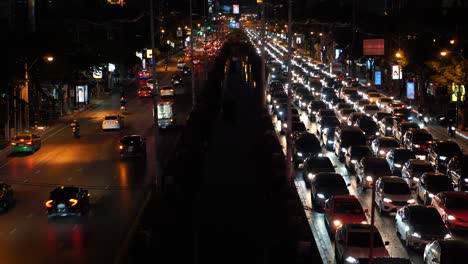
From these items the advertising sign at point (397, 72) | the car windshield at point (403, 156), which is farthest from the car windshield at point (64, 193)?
the advertising sign at point (397, 72)

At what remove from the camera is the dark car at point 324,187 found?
31.5m

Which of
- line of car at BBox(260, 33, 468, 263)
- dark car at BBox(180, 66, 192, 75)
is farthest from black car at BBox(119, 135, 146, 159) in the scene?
dark car at BBox(180, 66, 192, 75)

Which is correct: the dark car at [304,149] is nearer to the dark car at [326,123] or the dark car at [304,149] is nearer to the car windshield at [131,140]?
the dark car at [326,123]

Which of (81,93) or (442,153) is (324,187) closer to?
(442,153)

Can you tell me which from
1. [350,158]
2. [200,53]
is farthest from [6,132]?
[200,53]

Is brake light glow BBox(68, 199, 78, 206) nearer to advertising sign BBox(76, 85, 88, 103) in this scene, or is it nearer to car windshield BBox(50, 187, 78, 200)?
car windshield BBox(50, 187, 78, 200)

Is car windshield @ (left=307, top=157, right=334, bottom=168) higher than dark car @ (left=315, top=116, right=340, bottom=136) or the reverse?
the reverse

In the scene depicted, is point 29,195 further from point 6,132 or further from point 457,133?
point 457,133

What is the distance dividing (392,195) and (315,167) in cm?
665

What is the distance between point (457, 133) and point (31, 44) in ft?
108

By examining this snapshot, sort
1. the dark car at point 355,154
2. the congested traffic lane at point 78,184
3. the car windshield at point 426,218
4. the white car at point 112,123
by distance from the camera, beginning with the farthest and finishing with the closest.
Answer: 1. the white car at point 112,123
2. the dark car at point 355,154
3. the congested traffic lane at point 78,184
4. the car windshield at point 426,218

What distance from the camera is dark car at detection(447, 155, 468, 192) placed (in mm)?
33438

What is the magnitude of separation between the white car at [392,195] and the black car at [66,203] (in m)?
12.2

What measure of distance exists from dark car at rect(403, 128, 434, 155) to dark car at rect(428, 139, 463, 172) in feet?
8.39
